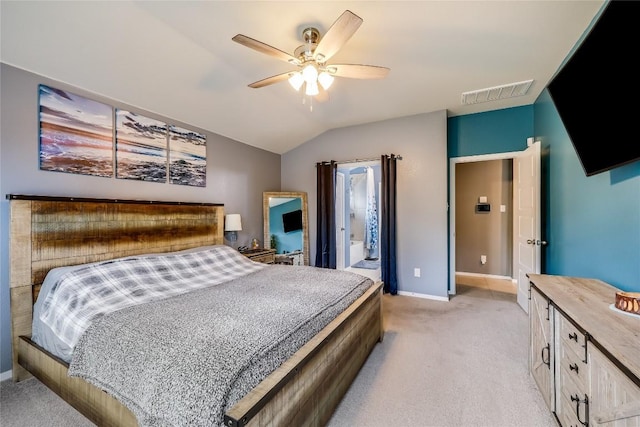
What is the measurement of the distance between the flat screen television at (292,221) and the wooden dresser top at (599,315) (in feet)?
11.0

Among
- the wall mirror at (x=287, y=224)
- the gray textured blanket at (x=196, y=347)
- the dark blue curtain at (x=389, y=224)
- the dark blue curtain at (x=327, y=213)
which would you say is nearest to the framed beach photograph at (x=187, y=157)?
the wall mirror at (x=287, y=224)

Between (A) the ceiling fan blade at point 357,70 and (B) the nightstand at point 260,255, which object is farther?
(B) the nightstand at point 260,255

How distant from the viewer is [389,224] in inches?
157

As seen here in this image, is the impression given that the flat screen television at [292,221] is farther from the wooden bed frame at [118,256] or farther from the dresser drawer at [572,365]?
the dresser drawer at [572,365]

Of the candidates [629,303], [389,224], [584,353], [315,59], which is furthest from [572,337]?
[389,224]

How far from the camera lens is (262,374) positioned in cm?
114

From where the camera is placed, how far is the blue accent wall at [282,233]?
14.6ft

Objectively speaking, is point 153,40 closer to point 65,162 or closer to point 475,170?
point 65,162

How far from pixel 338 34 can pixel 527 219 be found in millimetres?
3094

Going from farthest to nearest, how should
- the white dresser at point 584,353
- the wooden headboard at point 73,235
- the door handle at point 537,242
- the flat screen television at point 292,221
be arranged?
the flat screen television at point 292,221, the door handle at point 537,242, the wooden headboard at point 73,235, the white dresser at point 584,353

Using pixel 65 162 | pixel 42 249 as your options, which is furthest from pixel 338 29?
pixel 42 249

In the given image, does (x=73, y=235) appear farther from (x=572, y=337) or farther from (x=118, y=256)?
(x=572, y=337)

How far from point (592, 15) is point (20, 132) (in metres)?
4.30

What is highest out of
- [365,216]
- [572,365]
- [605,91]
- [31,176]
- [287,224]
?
[605,91]
